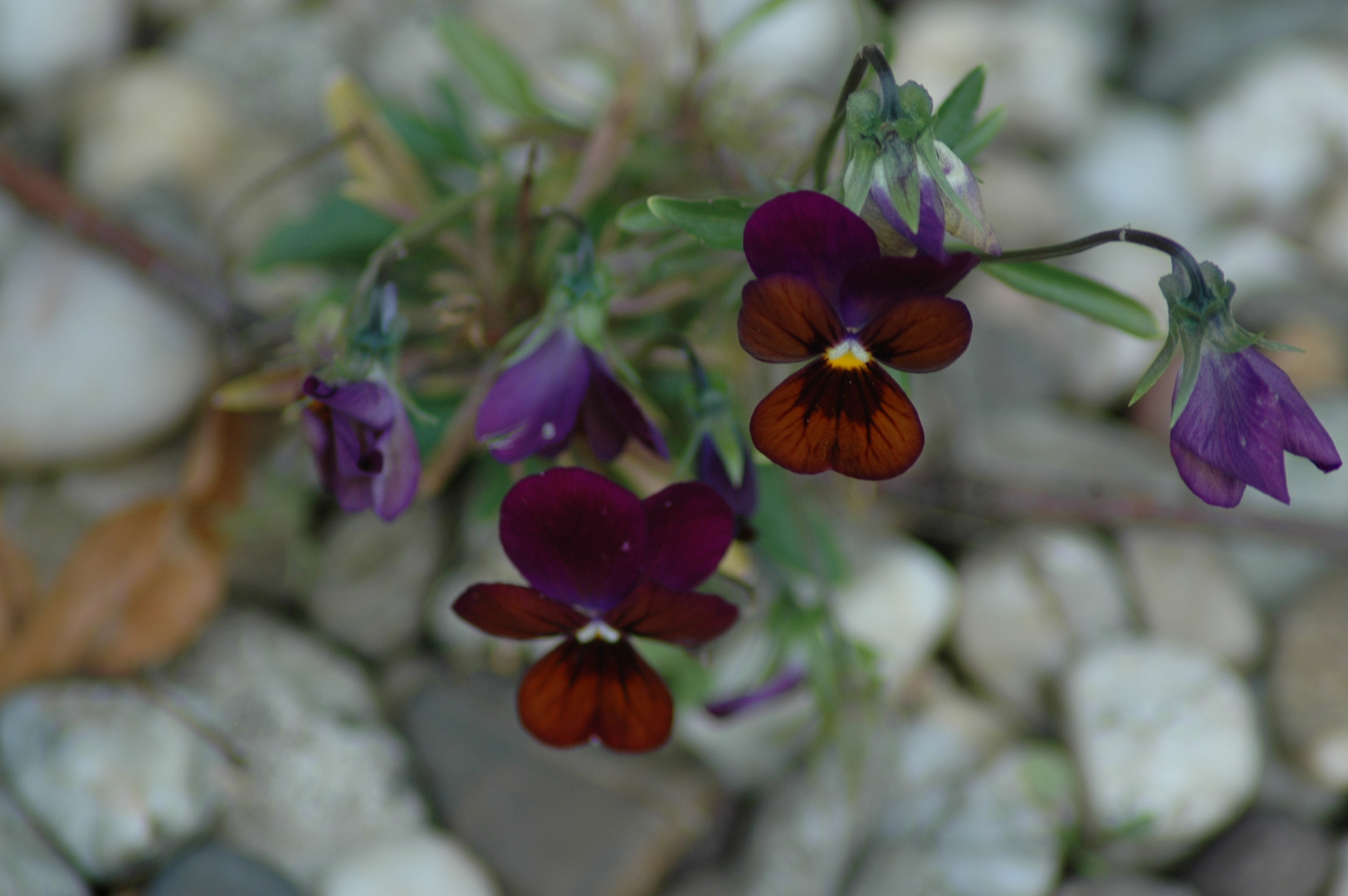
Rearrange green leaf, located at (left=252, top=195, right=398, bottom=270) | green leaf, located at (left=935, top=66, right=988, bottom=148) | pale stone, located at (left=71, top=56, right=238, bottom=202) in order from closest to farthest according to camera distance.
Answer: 1. green leaf, located at (left=935, top=66, right=988, bottom=148)
2. green leaf, located at (left=252, top=195, right=398, bottom=270)
3. pale stone, located at (left=71, top=56, right=238, bottom=202)

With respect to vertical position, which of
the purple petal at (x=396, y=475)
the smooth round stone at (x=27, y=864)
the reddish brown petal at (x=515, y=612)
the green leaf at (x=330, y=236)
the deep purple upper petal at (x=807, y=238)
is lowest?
the smooth round stone at (x=27, y=864)

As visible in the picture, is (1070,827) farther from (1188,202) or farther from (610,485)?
(1188,202)

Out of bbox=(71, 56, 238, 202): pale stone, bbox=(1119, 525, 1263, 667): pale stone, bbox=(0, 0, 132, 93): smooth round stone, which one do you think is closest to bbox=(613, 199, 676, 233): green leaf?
bbox=(1119, 525, 1263, 667): pale stone

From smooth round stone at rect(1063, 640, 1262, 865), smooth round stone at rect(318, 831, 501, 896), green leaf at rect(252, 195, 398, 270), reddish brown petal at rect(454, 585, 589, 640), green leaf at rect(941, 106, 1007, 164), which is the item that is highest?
green leaf at rect(941, 106, 1007, 164)

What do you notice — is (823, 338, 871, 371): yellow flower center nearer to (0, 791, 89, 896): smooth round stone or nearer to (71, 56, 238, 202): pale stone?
(0, 791, 89, 896): smooth round stone

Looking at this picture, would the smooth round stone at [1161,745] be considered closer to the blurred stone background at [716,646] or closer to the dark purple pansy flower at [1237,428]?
the blurred stone background at [716,646]

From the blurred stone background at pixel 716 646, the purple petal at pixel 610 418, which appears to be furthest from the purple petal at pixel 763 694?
the purple petal at pixel 610 418

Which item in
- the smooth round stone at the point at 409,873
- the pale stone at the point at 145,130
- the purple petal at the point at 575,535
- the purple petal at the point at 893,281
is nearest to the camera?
the purple petal at the point at 893,281
